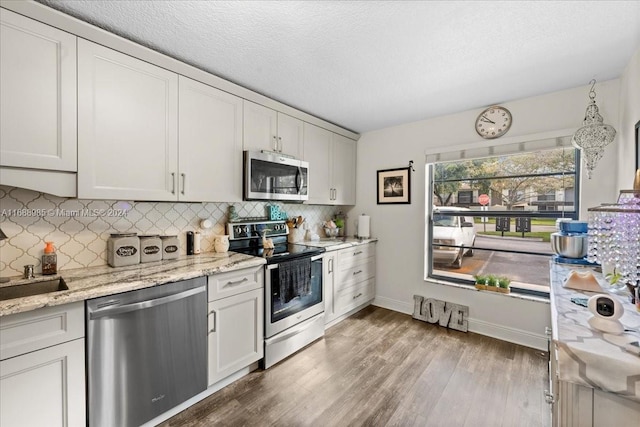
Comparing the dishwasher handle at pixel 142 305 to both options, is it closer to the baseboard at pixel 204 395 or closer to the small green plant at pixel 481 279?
the baseboard at pixel 204 395

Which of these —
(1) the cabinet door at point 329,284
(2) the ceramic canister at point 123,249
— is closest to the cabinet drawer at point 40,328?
(2) the ceramic canister at point 123,249

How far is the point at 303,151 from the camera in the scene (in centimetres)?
303

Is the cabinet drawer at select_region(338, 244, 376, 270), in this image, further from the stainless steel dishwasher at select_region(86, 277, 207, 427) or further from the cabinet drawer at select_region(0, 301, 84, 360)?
the cabinet drawer at select_region(0, 301, 84, 360)

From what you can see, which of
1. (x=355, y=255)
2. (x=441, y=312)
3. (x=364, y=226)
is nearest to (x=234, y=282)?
(x=355, y=255)

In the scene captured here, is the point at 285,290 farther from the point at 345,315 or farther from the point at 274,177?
the point at 345,315

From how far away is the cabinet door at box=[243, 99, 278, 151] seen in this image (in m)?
2.45

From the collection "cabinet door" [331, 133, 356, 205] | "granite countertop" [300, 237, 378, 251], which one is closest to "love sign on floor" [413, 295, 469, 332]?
"granite countertop" [300, 237, 378, 251]

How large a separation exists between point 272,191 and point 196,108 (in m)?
0.93

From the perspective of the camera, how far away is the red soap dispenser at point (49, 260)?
164cm

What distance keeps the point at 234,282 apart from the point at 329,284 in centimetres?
123

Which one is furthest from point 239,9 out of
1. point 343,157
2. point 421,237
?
point 421,237

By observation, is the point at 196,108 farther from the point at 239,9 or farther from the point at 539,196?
the point at 539,196

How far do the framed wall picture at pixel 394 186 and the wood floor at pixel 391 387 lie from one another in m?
1.66

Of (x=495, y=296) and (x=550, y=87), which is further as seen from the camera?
(x=495, y=296)
